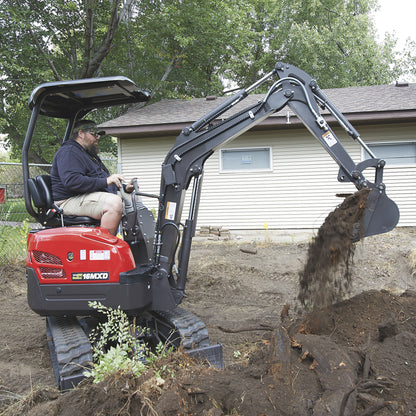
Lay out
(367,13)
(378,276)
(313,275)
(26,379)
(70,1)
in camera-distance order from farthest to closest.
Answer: (367,13) < (70,1) < (378,276) < (313,275) < (26,379)

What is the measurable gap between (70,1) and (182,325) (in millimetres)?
14903

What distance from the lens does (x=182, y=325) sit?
3717mm

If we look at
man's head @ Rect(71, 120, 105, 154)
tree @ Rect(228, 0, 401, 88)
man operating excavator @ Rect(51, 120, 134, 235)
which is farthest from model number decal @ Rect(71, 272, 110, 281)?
tree @ Rect(228, 0, 401, 88)

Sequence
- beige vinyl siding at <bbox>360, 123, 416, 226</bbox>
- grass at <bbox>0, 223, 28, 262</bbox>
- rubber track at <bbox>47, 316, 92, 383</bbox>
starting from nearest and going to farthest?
rubber track at <bbox>47, 316, 92, 383</bbox>
grass at <bbox>0, 223, 28, 262</bbox>
beige vinyl siding at <bbox>360, 123, 416, 226</bbox>

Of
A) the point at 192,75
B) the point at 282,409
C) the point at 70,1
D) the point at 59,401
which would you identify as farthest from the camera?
the point at 192,75

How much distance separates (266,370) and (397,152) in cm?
1052

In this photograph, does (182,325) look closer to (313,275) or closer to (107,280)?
Result: (107,280)

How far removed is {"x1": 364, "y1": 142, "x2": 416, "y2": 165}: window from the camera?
1170 centimetres

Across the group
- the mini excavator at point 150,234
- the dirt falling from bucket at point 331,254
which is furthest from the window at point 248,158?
the dirt falling from bucket at point 331,254

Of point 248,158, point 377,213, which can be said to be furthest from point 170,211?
point 248,158

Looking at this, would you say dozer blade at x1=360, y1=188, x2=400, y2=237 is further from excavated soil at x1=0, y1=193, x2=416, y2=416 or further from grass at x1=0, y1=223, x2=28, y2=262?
grass at x1=0, y1=223, x2=28, y2=262

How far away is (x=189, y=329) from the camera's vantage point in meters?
3.69

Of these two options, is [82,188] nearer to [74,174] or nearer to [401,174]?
[74,174]

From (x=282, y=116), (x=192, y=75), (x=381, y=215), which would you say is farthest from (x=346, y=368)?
(x=192, y=75)
